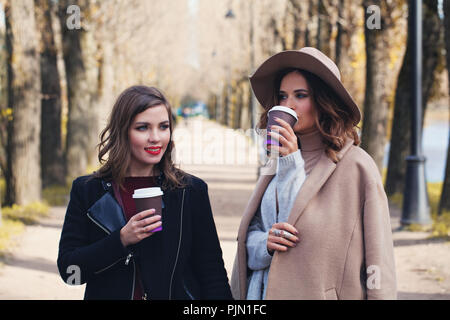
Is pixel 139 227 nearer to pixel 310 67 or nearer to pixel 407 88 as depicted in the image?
pixel 310 67

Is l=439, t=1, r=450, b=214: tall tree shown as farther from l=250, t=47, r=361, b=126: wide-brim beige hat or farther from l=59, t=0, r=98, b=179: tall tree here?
l=59, t=0, r=98, b=179: tall tree

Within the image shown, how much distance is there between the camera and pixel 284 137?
2592mm

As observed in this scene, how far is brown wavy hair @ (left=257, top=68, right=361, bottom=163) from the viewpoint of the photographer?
9.16 ft

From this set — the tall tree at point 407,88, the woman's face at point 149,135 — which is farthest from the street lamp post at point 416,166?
the woman's face at point 149,135

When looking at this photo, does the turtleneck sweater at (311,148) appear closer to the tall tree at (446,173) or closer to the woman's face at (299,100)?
the woman's face at (299,100)

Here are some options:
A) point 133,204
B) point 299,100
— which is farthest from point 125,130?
point 299,100

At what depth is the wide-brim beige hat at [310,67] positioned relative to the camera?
9.08 feet

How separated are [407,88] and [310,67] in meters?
10.8

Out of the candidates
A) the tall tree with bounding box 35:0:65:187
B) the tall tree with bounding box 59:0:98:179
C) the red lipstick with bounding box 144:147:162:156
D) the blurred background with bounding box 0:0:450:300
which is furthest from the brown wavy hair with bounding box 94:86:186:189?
the tall tree with bounding box 59:0:98:179

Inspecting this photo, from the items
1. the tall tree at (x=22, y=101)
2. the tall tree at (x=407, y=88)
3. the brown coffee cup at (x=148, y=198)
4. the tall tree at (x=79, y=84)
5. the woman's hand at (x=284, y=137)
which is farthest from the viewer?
the tall tree at (x=79, y=84)

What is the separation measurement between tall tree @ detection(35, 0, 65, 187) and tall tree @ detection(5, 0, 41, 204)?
2.84 m

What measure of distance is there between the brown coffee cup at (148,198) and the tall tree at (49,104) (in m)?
12.7

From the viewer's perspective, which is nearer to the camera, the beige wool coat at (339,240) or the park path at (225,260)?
the beige wool coat at (339,240)
